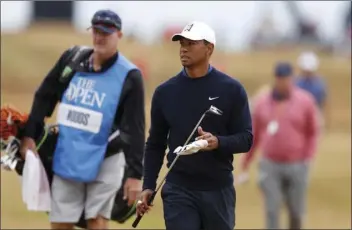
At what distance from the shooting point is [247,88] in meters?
41.7

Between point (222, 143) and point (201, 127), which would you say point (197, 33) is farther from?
point (222, 143)

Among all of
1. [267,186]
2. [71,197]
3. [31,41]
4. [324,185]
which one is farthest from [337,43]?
[71,197]

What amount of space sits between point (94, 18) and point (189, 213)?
230 cm

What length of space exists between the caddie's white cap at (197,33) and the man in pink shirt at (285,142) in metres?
5.60

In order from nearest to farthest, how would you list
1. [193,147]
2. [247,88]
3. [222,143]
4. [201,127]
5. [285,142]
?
[193,147], [222,143], [201,127], [285,142], [247,88]

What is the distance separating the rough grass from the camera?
16.7 m

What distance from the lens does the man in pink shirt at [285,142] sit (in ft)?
46.5

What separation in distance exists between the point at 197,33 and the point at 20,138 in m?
2.66

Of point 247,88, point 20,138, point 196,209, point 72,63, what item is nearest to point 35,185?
point 20,138

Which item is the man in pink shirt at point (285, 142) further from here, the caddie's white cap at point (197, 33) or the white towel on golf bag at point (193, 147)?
the white towel on golf bag at point (193, 147)

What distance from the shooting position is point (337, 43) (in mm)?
55406

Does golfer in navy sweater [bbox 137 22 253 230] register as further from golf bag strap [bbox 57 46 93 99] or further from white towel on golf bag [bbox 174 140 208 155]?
golf bag strap [bbox 57 46 93 99]

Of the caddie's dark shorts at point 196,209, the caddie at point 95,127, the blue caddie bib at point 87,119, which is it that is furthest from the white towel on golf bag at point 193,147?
the blue caddie bib at point 87,119

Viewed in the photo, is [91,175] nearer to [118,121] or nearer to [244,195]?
[118,121]
